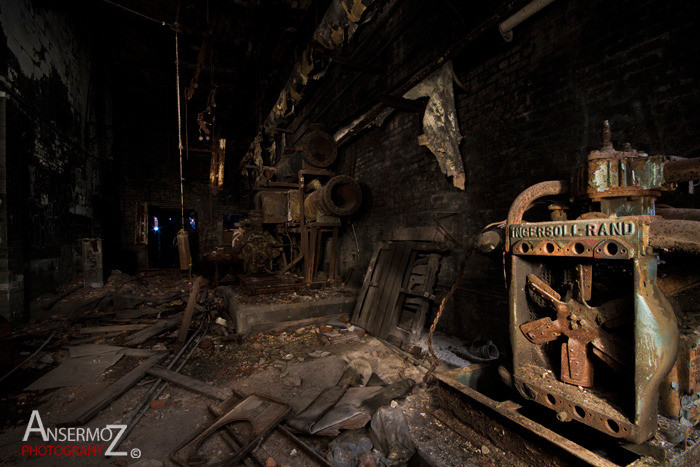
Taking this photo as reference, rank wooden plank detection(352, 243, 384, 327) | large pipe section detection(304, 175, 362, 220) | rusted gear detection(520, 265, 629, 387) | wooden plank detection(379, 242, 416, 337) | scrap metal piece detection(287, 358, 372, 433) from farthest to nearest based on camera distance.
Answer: large pipe section detection(304, 175, 362, 220) → wooden plank detection(352, 243, 384, 327) → wooden plank detection(379, 242, 416, 337) → scrap metal piece detection(287, 358, 372, 433) → rusted gear detection(520, 265, 629, 387)

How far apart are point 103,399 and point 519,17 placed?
5441 mm

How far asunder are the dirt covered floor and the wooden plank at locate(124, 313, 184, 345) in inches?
1.7

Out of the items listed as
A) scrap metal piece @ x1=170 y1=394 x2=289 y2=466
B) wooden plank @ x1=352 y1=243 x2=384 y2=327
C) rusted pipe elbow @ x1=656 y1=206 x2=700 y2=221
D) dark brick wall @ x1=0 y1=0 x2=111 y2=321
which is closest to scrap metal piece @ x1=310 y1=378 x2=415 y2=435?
scrap metal piece @ x1=170 y1=394 x2=289 y2=466

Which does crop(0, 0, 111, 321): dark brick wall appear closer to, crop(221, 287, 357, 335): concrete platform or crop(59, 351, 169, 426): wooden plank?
A: crop(59, 351, 169, 426): wooden plank

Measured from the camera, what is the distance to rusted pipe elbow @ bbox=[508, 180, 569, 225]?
5.70 feet

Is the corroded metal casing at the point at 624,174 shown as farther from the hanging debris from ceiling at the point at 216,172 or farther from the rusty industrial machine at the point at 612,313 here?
the hanging debris from ceiling at the point at 216,172

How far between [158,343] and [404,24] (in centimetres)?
628

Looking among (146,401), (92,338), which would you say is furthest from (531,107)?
(92,338)

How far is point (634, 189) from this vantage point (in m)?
1.38

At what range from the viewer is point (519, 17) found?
9.47ft

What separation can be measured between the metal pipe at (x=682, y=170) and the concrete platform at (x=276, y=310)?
14.1ft

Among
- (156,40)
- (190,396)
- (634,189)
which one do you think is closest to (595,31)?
(634,189)

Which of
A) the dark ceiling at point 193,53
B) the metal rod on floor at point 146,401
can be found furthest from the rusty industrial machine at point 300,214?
the dark ceiling at point 193,53

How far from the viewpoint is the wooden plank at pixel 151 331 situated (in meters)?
4.33
